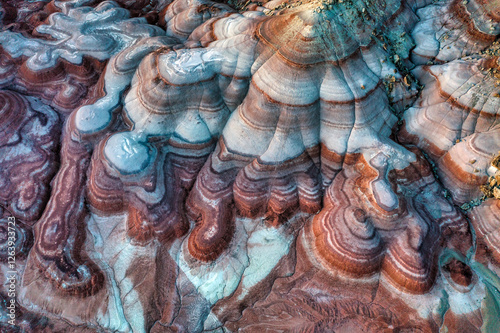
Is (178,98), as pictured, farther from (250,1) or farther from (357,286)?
(357,286)

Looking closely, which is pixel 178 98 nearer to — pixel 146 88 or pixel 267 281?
pixel 146 88

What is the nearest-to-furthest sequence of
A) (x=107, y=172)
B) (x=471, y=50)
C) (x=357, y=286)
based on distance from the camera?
(x=357, y=286)
(x=107, y=172)
(x=471, y=50)

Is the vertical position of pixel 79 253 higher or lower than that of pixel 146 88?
lower

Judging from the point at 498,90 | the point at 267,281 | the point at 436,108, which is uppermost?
the point at 498,90

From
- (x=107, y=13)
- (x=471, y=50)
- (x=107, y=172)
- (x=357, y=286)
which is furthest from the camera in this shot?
(x=107, y=13)

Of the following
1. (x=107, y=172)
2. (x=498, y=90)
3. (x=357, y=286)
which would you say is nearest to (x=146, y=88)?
(x=107, y=172)

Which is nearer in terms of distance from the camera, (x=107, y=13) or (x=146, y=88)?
(x=146, y=88)

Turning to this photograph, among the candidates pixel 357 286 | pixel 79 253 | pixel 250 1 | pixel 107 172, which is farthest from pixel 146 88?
pixel 357 286
